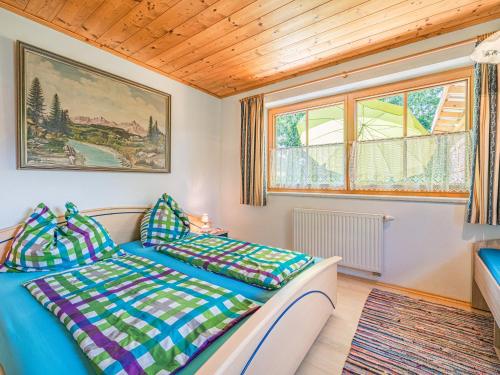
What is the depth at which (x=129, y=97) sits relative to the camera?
2625mm

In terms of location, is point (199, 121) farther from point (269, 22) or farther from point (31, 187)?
point (31, 187)

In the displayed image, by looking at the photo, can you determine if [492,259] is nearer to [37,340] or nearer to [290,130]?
[290,130]

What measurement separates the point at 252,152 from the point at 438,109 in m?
2.09

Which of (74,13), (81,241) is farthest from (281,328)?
(74,13)

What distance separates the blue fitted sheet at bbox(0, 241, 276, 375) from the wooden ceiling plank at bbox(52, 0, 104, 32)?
6.71ft

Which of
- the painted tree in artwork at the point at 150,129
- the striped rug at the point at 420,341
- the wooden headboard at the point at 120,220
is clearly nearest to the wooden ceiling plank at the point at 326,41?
the painted tree in artwork at the point at 150,129

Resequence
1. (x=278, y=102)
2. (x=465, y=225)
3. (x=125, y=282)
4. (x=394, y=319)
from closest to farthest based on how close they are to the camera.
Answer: (x=125, y=282), (x=394, y=319), (x=465, y=225), (x=278, y=102)

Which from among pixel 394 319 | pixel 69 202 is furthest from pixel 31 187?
pixel 394 319

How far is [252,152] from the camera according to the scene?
11.0 feet

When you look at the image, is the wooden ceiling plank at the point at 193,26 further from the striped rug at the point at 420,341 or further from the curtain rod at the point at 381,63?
the striped rug at the point at 420,341

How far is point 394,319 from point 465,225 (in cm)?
107

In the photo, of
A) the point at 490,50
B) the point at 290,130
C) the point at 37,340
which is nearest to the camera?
the point at 37,340

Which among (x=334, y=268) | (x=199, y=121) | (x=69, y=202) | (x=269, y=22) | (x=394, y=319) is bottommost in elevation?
(x=394, y=319)

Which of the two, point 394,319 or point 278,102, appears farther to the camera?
point 278,102
